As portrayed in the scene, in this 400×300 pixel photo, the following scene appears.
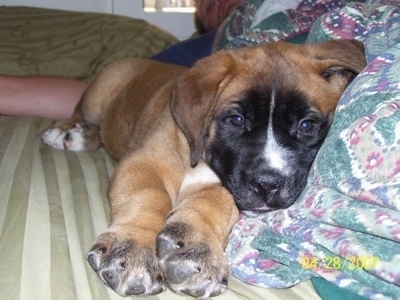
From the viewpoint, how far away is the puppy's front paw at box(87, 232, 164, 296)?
156cm

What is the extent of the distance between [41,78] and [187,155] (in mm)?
2189

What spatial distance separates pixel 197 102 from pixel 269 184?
46 centimetres

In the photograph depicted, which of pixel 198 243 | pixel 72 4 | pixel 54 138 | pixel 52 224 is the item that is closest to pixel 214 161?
pixel 198 243

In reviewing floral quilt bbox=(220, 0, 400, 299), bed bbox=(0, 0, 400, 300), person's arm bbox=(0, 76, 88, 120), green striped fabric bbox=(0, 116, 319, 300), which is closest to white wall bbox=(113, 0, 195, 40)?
person's arm bbox=(0, 76, 88, 120)

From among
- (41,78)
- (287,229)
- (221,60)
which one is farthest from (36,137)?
(287,229)

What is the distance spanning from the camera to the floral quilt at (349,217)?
1.34 m

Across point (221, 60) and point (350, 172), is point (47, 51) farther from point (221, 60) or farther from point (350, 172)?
point (350, 172)

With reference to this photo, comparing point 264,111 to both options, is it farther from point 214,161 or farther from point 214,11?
point 214,11

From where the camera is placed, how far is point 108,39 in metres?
5.21

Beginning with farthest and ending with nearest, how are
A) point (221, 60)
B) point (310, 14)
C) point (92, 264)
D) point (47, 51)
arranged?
point (47, 51), point (310, 14), point (221, 60), point (92, 264)

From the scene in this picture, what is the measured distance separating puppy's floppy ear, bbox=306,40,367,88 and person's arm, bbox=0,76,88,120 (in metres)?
2.28

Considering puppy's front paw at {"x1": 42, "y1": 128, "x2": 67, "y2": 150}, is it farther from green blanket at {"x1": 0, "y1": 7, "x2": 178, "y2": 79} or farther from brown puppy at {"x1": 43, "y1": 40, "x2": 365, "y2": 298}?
green blanket at {"x1": 0, "y1": 7, "x2": 178, "y2": 79}
